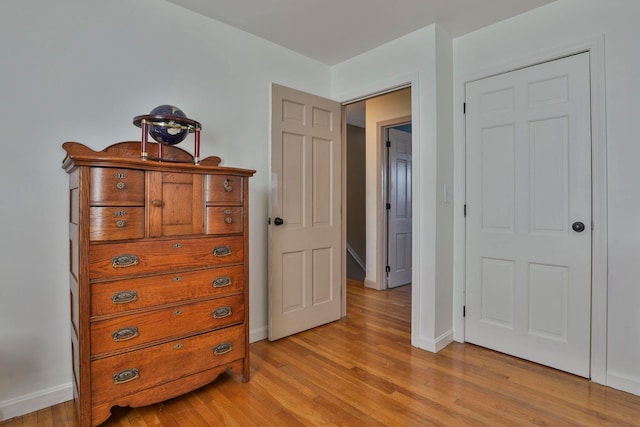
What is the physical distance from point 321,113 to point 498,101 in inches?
55.3

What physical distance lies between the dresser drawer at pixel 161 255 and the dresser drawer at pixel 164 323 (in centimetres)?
22

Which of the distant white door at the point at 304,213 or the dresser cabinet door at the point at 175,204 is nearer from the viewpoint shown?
the dresser cabinet door at the point at 175,204

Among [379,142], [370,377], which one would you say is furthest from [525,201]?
[379,142]

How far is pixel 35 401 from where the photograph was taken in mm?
1812

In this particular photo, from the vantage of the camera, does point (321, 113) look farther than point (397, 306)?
No

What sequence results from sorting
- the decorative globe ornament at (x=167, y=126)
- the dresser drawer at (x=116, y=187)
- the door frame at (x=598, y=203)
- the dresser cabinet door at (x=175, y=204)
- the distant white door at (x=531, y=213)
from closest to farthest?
1. the dresser drawer at (x=116, y=187)
2. the dresser cabinet door at (x=175, y=204)
3. the decorative globe ornament at (x=167, y=126)
4. the door frame at (x=598, y=203)
5. the distant white door at (x=531, y=213)

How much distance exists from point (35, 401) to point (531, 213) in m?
3.22

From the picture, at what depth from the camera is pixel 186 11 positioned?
2336 mm

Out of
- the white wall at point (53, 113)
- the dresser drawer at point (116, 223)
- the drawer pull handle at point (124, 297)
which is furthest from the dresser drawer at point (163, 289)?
the white wall at point (53, 113)

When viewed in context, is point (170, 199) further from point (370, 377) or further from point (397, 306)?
point (397, 306)

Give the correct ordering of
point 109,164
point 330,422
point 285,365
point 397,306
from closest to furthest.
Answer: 1. point 109,164
2. point 330,422
3. point 285,365
4. point 397,306

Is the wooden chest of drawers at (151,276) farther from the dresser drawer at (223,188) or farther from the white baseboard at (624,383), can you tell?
the white baseboard at (624,383)

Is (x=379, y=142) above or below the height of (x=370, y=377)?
above

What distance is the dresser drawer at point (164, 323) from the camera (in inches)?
63.2
